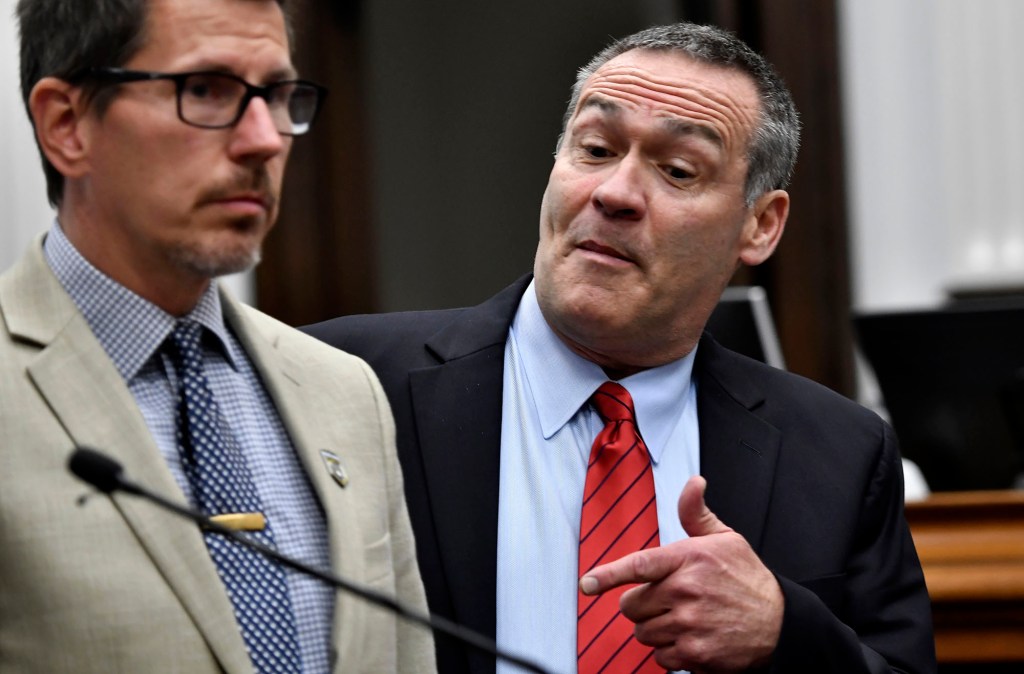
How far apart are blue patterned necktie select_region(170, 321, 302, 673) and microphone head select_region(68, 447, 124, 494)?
0.26m

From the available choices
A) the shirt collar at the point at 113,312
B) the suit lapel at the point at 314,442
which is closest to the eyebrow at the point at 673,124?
the suit lapel at the point at 314,442

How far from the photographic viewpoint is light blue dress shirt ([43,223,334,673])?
1577 mm

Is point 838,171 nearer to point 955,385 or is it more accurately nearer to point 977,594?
point 955,385

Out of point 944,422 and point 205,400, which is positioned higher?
point 205,400

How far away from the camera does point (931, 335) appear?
342 centimetres

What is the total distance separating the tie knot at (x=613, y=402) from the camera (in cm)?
231

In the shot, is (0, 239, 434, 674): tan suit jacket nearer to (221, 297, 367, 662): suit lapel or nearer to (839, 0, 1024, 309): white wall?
(221, 297, 367, 662): suit lapel

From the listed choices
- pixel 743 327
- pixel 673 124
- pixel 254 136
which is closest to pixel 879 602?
pixel 673 124

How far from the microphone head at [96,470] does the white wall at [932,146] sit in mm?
4107

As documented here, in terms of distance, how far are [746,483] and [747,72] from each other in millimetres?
661

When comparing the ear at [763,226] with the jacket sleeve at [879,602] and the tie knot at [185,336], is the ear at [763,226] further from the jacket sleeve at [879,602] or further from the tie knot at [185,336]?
the tie knot at [185,336]

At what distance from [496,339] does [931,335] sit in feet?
4.52

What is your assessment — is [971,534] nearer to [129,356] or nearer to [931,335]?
[931,335]

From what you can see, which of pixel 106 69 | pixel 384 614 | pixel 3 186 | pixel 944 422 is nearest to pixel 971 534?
pixel 944 422
